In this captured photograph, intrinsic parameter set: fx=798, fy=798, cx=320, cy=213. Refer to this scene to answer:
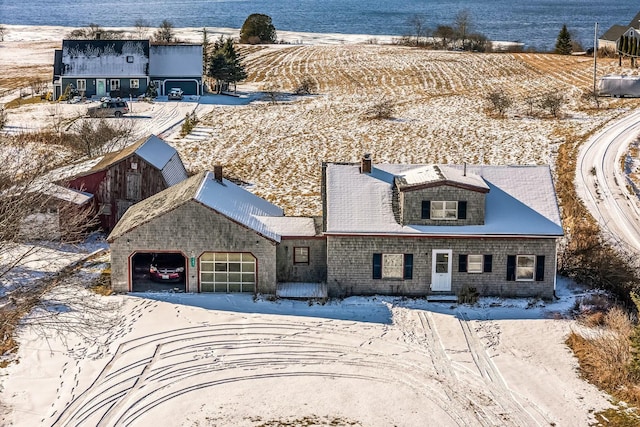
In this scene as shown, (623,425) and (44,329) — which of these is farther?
(44,329)

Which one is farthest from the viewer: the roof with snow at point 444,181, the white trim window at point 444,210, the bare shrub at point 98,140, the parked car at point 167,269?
the bare shrub at point 98,140

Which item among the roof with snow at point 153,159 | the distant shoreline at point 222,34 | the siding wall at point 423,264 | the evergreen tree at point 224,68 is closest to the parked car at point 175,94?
the evergreen tree at point 224,68

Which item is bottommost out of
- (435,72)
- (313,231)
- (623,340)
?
(623,340)

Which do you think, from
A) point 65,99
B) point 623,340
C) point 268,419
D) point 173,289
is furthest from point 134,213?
point 65,99

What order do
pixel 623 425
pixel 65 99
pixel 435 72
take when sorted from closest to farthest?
pixel 623 425
pixel 65 99
pixel 435 72

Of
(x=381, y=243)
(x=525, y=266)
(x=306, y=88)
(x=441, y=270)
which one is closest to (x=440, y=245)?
(x=441, y=270)

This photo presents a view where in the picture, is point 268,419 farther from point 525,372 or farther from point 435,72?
point 435,72

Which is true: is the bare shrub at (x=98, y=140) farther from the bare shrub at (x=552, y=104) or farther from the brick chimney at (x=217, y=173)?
the bare shrub at (x=552, y=104)
